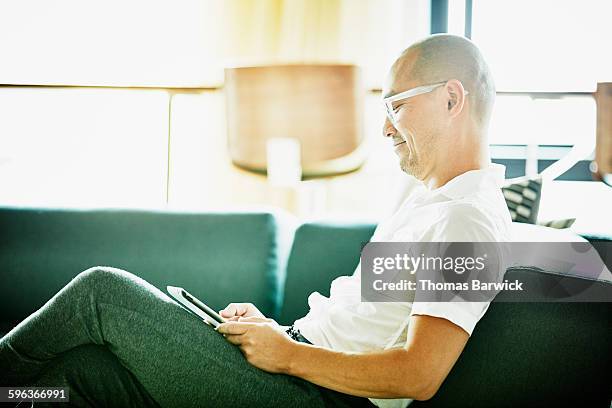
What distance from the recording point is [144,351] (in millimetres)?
1229

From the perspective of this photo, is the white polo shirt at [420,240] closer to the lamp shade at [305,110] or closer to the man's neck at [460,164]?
the man's neck at [460,164]

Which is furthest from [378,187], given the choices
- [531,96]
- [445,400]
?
[445,400]

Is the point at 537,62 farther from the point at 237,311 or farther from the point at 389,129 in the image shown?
the point at 237,311

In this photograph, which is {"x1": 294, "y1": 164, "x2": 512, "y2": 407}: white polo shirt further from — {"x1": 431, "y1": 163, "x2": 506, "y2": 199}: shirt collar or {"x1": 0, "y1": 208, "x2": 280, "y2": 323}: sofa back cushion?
{"x1": 0, "y1": 208, "x2": 280, "y2": 323}: sofa back cushion

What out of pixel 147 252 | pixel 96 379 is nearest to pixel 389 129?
pixel 96 379

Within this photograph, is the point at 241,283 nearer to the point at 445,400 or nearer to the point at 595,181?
the point at 445,400

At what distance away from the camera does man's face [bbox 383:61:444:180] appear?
1.42 metres

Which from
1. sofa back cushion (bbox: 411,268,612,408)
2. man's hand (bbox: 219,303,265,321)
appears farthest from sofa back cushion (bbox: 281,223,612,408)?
man's hand (bbox: 219,303,265,321)

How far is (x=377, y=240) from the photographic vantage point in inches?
58.3

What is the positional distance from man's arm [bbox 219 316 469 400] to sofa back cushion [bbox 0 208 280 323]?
0.84 meters

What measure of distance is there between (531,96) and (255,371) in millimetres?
2113

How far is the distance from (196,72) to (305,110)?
38.7 inches

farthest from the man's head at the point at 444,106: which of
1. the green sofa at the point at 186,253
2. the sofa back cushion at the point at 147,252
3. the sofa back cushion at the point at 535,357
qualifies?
the sofa back cushion at the point at 147,252

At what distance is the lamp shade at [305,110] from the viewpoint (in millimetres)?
2752
